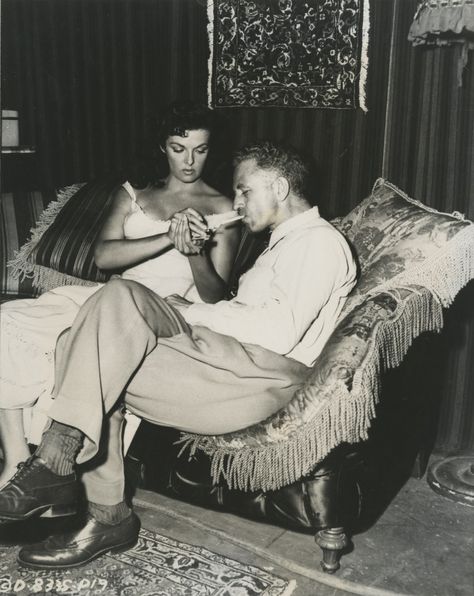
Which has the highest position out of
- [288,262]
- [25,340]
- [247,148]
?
[247,148]

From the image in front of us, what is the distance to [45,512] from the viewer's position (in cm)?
191

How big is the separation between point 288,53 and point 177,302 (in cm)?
136

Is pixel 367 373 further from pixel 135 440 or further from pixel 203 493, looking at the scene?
pixel 135 440

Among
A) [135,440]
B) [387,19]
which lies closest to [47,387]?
[135,440]

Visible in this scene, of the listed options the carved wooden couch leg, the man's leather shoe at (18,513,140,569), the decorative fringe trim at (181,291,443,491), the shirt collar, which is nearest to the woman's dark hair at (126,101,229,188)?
the shirt collar

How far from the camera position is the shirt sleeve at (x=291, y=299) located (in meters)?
2.03

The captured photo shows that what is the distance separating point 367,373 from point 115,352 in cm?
68

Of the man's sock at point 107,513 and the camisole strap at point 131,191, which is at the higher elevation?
the camisole strap at point 131,191

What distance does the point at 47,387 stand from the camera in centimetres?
217

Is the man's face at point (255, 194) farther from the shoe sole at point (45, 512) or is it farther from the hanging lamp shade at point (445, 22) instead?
the shoe sole at point (45, 512)

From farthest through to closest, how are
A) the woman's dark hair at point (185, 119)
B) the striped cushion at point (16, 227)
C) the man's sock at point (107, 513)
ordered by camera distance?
the striped cushion at point (16, 227), the woman's dark hair at point (185, 119), the man's sock at point (107, 513)

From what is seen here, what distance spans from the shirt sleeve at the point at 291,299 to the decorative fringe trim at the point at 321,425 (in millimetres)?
190

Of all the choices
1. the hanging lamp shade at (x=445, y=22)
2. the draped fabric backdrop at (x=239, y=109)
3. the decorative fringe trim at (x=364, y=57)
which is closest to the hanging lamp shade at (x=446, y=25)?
the hanging lamp shade at (x=445, y=22)

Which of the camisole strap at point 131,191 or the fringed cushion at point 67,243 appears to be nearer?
the camisole strap at point 131,191
